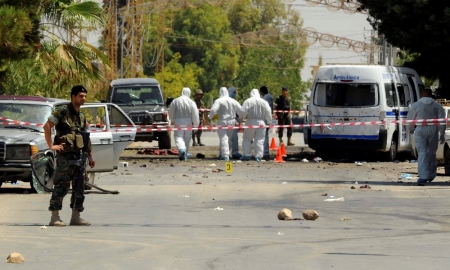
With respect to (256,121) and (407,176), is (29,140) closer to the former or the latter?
(407,176)

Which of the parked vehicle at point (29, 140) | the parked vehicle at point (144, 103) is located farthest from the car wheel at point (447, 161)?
the parked vehicle at point (144, 103)

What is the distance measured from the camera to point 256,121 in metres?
27.5

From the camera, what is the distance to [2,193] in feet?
58.6

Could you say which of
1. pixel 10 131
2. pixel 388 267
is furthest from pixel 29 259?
pixel 10 131

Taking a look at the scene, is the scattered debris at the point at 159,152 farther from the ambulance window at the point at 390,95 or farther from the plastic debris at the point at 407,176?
the plastic debris at the point at 407,176

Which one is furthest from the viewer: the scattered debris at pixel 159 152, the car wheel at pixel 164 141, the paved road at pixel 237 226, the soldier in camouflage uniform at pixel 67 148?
the car wheel at pixel 164 141

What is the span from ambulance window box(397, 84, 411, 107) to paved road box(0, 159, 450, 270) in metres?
6.44

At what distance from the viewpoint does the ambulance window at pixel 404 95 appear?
91.5 ft

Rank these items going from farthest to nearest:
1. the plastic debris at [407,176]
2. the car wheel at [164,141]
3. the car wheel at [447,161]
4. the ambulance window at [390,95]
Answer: the car wheel at [164,141] → the ambulance window at [390,95] → the car wheel at [447,161] → the plastic debris at [407,176]

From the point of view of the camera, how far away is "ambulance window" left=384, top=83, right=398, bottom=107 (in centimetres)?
2716

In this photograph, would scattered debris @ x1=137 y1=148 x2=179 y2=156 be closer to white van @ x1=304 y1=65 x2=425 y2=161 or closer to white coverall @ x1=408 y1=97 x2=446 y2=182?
white van @ x1=304 y1=65 x2=425 y2=161

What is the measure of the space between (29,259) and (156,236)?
2.11 m

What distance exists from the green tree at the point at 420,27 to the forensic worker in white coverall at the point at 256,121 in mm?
4394

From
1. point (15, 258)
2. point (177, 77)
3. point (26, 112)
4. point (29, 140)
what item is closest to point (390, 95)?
point (26, 112)
